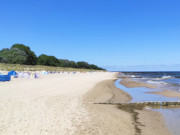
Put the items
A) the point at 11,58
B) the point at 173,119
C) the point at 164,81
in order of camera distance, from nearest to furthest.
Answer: the point at 173,119
the point at 164,81
the point at 11,58

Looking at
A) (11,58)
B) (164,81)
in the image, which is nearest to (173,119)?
(164,81)

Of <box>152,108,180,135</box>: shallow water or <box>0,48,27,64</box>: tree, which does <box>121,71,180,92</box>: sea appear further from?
<box>0,48,27,64</box>: tree

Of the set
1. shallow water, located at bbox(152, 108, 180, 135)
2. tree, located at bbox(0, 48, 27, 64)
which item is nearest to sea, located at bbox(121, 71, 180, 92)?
shallow water, located at bbox(152, 108, 180, 135)

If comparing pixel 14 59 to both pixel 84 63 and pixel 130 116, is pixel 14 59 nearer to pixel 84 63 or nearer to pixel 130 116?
pixel 130 116

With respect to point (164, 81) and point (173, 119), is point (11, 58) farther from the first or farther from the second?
point (173, 119)

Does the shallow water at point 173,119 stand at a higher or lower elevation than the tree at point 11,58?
lower

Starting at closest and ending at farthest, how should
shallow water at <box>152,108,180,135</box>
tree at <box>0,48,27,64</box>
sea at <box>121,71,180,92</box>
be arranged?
shallow water at <box>152,108,180,135</box>
sea at <box>121,71,180,92</box>
tree at <box>0,48,27,64</box>

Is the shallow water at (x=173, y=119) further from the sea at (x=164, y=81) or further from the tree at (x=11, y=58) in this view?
the tree at (x=11, y=58)

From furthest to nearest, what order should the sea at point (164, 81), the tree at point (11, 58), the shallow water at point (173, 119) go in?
the tree at point (11, 58) → the sea at point (164, 81) → the shallow water at point (173, 119)

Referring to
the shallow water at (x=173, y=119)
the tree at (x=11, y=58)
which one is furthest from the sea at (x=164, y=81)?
the tree at (x=11, y=58)

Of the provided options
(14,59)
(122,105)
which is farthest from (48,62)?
(122,105)

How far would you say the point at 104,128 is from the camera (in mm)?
5383

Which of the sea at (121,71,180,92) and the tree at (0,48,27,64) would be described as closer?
the sea at (121,71,180,92)

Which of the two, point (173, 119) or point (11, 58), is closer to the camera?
point (173, 119)
